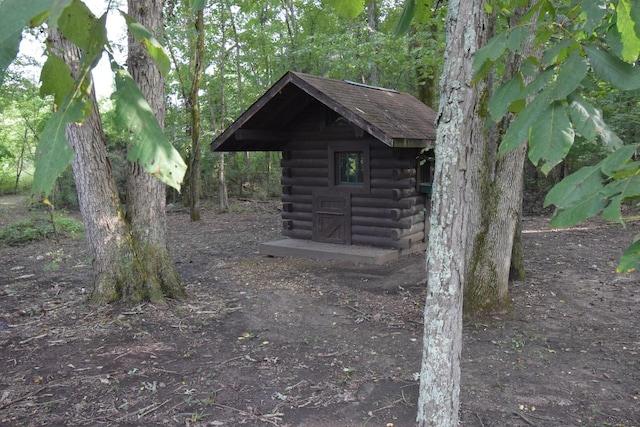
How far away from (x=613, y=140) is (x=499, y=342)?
187 inches

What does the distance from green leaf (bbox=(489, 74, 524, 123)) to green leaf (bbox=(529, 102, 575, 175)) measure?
21cm

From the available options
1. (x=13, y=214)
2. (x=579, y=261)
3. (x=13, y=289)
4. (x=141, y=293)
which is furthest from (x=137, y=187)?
(x=13, y=214)

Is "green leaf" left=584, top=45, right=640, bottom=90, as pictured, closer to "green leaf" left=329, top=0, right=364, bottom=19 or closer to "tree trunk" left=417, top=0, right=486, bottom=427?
"green leaf" left=329, top=0, right=364, bottom=19

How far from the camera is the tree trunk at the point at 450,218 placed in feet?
7.89

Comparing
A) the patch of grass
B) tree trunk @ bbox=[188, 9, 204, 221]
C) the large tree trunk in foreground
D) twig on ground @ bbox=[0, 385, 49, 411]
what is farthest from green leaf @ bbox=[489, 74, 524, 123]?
tree trunk @ bbox=[188, 9, 204, 221]

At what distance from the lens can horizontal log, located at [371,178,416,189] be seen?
34.4 ft

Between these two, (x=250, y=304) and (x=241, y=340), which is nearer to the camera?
(x=241, y=340)

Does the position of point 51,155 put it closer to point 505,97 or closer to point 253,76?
point 505,97

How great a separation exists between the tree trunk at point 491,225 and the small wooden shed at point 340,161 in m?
3.29

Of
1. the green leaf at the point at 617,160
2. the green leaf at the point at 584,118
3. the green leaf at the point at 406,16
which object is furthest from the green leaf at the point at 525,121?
the green leaf at the point at 406,16

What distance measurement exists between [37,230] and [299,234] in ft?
25.6

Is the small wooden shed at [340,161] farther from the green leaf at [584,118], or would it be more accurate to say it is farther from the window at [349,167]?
the green leaf at [584,118]

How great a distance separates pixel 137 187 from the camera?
692cm

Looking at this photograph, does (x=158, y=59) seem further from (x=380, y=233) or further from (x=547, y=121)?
(x=380, y=233)
